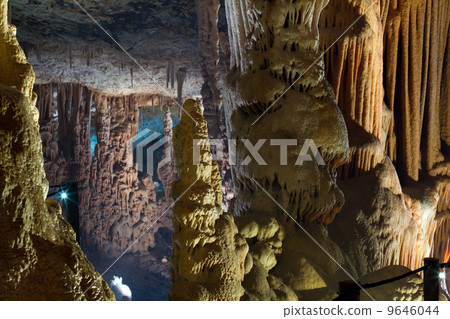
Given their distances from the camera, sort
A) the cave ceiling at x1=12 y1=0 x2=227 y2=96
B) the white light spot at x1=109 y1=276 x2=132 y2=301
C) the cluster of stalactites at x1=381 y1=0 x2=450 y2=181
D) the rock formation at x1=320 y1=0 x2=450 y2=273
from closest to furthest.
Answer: the rock formation at x1=320 y1=0 x2=450 y2=273
the cluster of stalactites at x1=381 y1=0 x2=450 y2=181
the cave ceiling at x1=12 y1=0 x2=227 y2=96
the white light spot at x1=109 y1=276 x2=132 y2=301

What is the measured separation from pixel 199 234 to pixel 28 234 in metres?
1.04

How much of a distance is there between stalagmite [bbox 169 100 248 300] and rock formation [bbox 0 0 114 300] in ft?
2.17

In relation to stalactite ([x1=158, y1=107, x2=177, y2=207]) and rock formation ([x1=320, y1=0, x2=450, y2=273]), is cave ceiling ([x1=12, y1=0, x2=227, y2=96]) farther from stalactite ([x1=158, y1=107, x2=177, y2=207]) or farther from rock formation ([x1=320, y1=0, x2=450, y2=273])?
rock formation ([x1=320, y1=0, x2=450, y2=273])

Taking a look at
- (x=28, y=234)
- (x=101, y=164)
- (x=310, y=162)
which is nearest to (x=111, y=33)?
(x=101, y=164)

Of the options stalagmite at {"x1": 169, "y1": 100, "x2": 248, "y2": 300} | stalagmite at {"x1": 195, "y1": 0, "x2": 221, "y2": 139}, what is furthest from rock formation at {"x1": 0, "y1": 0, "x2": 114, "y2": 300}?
stalagmite at {"x1": 195, "y1": 0, "x2": 221, "y2": 139}

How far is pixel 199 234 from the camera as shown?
2.51 m

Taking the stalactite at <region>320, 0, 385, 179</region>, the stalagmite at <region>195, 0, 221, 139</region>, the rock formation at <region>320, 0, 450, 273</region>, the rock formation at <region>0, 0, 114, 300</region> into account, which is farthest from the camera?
the stalagmite at <region>195, 0, 221, 139</region>

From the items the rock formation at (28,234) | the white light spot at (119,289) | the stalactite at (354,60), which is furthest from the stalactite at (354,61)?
the white light spot at (119,289)

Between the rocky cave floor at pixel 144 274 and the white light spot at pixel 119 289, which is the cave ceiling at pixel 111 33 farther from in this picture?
the white light spot at pixel 119 289

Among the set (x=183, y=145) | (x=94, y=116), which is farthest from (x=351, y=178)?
(x=94, y=116)

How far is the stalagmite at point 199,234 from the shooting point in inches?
96.9

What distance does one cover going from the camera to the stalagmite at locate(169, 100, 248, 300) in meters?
2.46

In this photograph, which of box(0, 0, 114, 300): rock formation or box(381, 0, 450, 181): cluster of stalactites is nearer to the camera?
box(0, 0, 114, 300): rock formation
